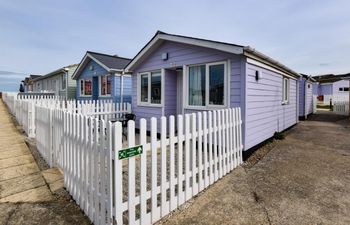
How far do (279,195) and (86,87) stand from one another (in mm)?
15197

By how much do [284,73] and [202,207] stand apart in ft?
28.3

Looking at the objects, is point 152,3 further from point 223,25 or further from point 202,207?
point 202,207

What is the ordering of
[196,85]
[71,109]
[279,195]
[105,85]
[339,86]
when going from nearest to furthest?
[279,195]
[196,85]
[71,109]
[105,85]
[339,86]

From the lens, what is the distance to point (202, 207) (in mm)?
3182

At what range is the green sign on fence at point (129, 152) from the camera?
2.33 meters

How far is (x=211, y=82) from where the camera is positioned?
6.63m

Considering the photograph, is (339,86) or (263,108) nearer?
(263,108)

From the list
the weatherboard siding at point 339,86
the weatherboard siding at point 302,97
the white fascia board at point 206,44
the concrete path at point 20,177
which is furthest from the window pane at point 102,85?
the weatherboard siding at point 339,86

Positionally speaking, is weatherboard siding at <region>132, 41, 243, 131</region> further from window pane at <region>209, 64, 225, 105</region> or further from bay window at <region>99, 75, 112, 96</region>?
bay window at <region>99, 75, 112, 96</region>

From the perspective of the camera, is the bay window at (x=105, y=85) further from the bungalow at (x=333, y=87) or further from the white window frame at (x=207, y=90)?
the bungalow at (x=333, y=87)

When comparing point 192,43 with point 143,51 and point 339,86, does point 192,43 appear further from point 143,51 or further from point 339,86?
point 339,86

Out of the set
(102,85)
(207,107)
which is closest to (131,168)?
(207,107)

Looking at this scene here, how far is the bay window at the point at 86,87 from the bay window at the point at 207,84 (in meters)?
10.5

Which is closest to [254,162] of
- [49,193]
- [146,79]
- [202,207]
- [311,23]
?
[202,207]
